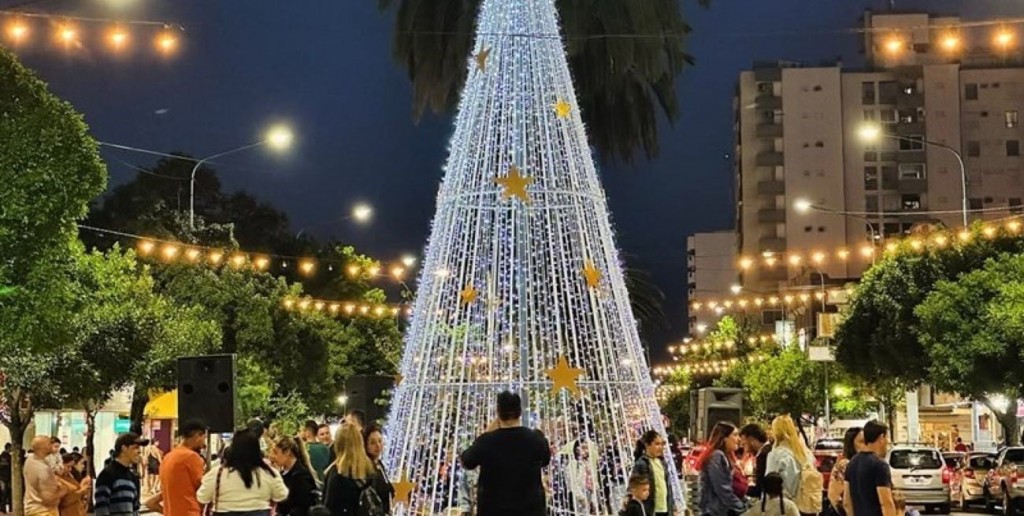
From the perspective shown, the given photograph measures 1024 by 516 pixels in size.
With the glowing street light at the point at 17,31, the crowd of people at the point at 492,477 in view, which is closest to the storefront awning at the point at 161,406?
the glowing street light at the point at 17,31

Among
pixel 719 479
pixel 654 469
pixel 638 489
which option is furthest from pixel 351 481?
pixel 654 469

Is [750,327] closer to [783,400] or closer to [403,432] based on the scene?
[783,400]

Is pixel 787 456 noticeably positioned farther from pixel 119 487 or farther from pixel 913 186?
pixel 913 186

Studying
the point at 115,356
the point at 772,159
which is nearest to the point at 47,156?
the point at 115,356

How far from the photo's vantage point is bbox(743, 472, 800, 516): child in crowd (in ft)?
31.1

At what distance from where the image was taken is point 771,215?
331ft

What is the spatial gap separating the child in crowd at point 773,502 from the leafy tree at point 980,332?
21.0 meters

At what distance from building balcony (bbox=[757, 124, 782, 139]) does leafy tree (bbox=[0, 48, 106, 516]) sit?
282 feet

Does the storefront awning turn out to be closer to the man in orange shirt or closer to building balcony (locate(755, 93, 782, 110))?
the man in orange shirt

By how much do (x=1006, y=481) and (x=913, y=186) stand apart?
228 feet

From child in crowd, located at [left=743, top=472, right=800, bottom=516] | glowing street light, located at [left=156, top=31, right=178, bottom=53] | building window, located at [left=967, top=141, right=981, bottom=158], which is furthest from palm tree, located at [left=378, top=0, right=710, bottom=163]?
building window, located at [left=967, top=141, right=981, bottom=158]

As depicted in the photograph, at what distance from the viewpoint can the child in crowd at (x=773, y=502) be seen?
9.48 metres

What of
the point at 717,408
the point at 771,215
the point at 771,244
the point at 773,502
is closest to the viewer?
the point at 773,502

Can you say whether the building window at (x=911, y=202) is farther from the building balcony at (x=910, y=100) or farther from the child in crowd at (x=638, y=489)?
the child in crowd at (x=638, y=489)
